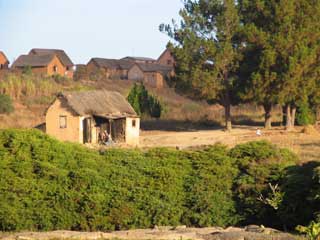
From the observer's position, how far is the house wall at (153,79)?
9012 centimetres

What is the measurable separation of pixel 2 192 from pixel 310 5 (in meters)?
32.7

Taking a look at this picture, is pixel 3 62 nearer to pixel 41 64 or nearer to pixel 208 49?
pixel 41 64

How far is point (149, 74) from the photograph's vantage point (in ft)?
301

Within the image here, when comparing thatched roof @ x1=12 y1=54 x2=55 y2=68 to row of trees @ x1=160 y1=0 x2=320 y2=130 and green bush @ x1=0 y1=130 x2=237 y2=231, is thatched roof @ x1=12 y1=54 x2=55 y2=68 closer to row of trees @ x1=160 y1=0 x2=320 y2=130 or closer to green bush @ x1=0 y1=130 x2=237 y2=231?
row of trees @ x1=160 y1=0 x2=320 y2=130

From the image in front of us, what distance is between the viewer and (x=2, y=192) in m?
15.8

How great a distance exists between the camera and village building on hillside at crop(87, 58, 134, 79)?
94.3 metres

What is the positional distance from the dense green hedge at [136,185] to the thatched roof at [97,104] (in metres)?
18.5

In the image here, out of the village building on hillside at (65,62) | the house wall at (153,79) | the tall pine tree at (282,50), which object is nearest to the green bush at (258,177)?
the tall pine tree at (282,50)

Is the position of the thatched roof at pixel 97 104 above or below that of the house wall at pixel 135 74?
below

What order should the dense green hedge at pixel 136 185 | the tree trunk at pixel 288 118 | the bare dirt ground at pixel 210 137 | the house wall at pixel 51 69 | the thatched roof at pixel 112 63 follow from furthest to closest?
the thatched roof at pixel 112 63
the house wall at pixel 51 69
the tree trunk at pixel 288 118
the bare dirt ground at pixel 210 137
the dense green hedge at pixel 136 185

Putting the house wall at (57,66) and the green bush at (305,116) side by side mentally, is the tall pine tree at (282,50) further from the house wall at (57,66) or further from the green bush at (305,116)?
the house wall at (57,66)

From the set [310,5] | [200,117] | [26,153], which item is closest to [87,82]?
[200,117]

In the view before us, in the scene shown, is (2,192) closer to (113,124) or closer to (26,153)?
(26,153)

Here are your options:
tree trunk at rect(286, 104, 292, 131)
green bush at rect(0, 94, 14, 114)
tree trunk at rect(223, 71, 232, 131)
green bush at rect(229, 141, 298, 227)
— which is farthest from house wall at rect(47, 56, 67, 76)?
green bush at rect(229, 141, 298, 227)
